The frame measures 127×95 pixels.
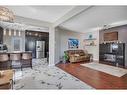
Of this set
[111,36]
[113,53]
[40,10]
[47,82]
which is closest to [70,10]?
[40,10]

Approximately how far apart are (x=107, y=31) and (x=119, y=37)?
1164 mm

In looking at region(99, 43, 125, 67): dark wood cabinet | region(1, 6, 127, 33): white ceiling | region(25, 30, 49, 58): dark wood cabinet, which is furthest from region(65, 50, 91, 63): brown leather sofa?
region(25, 30, 49, 58): dark wood cabinet

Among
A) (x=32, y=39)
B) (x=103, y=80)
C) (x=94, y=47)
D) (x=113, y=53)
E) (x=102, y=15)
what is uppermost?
(x=102, y=15)

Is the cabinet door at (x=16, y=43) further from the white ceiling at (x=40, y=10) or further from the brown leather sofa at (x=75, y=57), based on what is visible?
the white ceiling at (x=40, y=10)

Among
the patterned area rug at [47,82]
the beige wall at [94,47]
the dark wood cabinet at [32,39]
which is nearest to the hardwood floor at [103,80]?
the patterned area rug at [47,82]

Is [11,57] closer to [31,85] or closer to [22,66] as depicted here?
[22,66]

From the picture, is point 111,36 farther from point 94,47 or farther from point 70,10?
point 70,10

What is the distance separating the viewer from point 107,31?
7.82 meters

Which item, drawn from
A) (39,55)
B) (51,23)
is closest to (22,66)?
(51,23)

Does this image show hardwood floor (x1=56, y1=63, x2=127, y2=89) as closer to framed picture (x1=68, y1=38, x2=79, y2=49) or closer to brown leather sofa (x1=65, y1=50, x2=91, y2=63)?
brown leather sofa (x1=65, y1=50, x2=91, y2=63)

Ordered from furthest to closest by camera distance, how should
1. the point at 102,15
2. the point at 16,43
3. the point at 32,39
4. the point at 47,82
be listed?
the point at 32,39 → the point at 16,43 → the point at 102,15 → the point at 47,82

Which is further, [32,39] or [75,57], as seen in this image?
[32,39]

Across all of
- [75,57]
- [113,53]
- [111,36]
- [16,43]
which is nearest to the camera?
[113,53]
